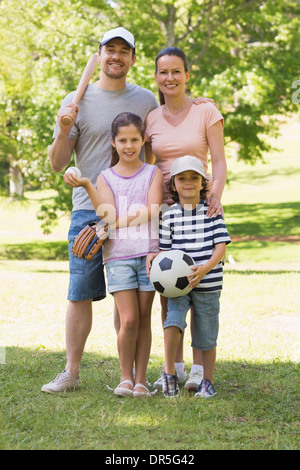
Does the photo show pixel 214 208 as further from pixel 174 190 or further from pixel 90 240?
pixel 90 240

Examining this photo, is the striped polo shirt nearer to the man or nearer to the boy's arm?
the boy's arm

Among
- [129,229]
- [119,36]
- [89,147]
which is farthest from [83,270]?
[119,36]

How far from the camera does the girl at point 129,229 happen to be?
4195 millimetres

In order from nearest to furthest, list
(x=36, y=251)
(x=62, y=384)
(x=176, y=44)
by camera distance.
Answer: (x=62, y=384) < (x=176, y=44) < (x=36, y=251)

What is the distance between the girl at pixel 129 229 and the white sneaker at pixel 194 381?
1.01 feet

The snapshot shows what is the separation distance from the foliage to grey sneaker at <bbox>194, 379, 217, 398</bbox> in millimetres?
9969

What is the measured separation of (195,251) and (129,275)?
1.42ft

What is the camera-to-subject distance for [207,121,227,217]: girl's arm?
427 centimetres

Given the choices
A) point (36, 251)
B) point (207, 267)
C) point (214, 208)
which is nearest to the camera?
point (207, 267)

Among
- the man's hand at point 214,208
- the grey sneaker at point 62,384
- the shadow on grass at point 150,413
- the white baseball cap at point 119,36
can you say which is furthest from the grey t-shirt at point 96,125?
the shadow on grass at point 150,413

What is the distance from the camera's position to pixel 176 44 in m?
15.2

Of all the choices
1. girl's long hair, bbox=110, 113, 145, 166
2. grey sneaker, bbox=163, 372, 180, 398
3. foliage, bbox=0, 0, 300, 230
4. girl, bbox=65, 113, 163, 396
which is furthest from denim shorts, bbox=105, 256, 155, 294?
foliage, bbox=0, 0, 300, 230

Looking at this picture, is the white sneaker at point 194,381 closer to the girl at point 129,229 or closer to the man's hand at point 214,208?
the girl at point 129,229
